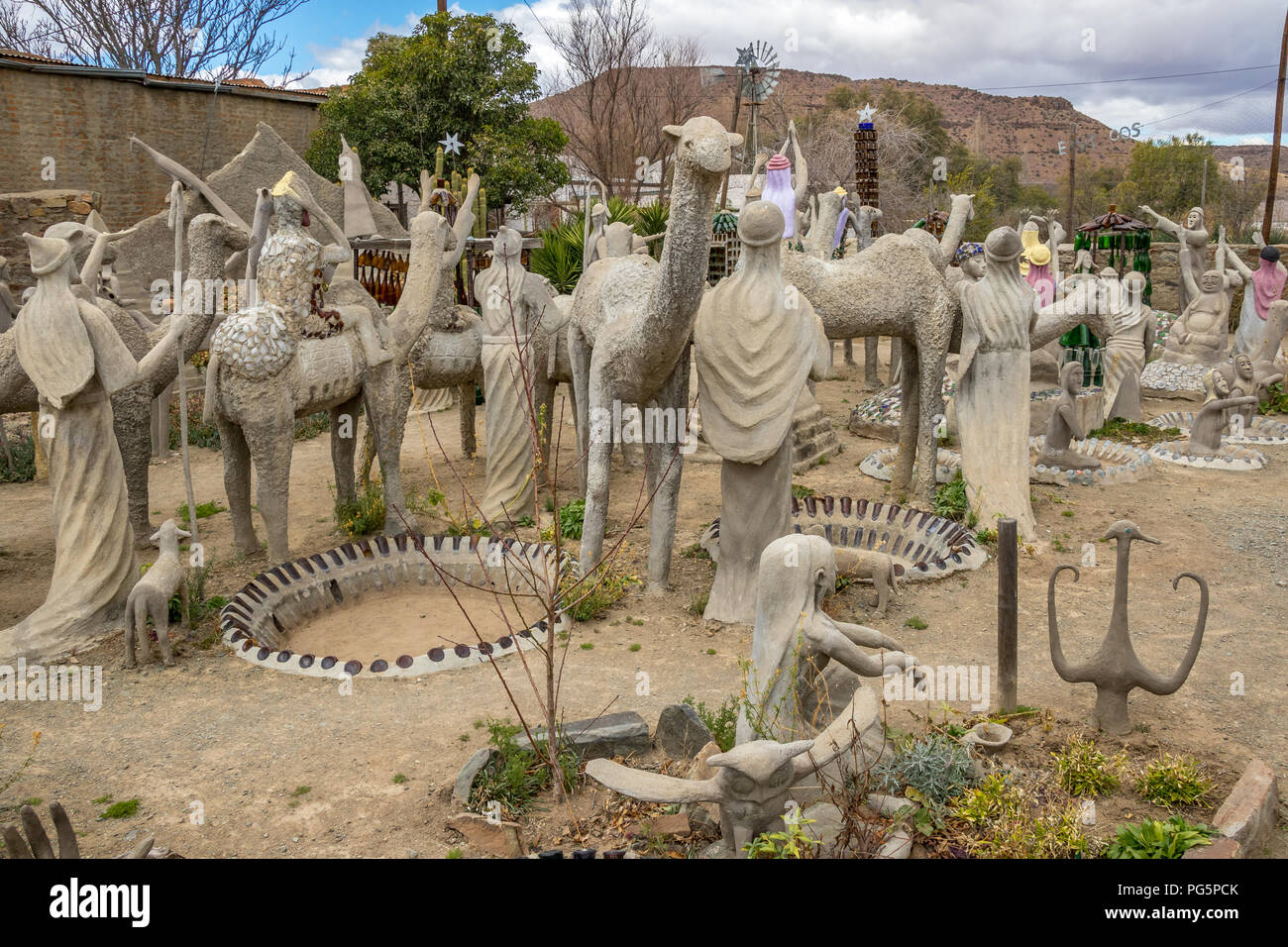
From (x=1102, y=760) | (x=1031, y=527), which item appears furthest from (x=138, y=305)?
(x=1102, y=760)

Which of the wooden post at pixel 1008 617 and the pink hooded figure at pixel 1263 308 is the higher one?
the pink hooded figure at pixel 1263 308

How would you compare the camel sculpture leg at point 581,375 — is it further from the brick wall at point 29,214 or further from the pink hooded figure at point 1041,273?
the brick wall at point 29,214

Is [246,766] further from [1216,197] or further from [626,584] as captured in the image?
[1216,197]

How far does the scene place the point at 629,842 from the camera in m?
3.89

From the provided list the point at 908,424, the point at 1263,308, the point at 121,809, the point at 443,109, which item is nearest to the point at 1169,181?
the point at 1263,308

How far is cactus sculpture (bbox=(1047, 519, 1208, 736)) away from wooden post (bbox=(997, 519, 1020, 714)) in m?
0.18

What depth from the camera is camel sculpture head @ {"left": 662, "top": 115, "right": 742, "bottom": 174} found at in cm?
517

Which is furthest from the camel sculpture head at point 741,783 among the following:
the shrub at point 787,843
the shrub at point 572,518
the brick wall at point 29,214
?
the brick wall at point 29,214

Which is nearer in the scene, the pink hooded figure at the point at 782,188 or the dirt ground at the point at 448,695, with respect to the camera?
the dirt ground at the point at 448,695

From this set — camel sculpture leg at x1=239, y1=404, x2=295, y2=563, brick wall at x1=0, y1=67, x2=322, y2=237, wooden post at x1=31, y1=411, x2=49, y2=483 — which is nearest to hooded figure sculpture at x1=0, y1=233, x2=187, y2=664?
camel sculpture leg at x1=239, y1=404, x2=295, y2=563

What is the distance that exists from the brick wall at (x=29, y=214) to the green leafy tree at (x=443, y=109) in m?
4.85

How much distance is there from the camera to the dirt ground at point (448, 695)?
424 centimetres

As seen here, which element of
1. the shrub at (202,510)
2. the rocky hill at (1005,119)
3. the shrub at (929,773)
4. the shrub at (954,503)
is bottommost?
the shrub at (929,773)

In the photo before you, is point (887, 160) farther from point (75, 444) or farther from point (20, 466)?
point (75, 444)
